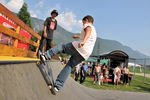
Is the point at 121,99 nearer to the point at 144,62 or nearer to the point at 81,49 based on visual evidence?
the point at 81,49

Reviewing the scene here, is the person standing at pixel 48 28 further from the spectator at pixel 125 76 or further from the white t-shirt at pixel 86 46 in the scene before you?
the spectator at pixel 125 76

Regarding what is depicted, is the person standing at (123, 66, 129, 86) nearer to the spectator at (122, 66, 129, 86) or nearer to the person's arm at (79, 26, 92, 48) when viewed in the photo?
the spectator at (122, 66, 129, 86)

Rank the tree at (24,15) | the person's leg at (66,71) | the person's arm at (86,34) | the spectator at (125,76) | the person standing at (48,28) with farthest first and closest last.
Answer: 1. the tree at (24,15)
2. the spectator at (125,76)
3. the person standing at (48,28)
4. the person's leg at (66,71)
5. the person's arm at (86,34)

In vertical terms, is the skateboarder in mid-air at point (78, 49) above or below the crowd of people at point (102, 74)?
above

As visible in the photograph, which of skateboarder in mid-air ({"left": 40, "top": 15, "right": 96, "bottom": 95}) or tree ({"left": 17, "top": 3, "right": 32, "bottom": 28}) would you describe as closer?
skateboarder in mid-air ({"left": 40, "top": 15, "right": 96, "bottom": 95})

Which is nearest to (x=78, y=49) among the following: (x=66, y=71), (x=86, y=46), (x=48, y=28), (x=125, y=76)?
(x=86, y=46)

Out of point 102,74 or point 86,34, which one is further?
point 102,74

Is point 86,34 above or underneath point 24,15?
underneath

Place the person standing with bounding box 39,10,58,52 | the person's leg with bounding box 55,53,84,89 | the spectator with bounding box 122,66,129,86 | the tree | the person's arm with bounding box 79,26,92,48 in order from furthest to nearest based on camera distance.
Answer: the tree < the spectator with bounding box 122,66,129,86 < the person standing with bounding box 39,10,58,52 < the person's leg with bounding box 55,53,84,89 < the person's arm with bounding box 79,26,92,48

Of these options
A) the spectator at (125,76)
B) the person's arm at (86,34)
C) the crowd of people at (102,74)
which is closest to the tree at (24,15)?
the crowd of people at (102,74)

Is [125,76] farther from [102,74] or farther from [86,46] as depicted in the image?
[86,46]

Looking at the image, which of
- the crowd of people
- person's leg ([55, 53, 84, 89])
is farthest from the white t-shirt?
the crowd of people

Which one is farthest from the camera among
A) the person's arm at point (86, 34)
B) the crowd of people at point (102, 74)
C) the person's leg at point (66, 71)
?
the crowd of people at point (102, 74)

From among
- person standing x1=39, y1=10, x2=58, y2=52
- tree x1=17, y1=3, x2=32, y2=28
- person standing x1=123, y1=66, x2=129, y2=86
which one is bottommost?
person standing x1=123, y1=66, x2=129, y2=86
